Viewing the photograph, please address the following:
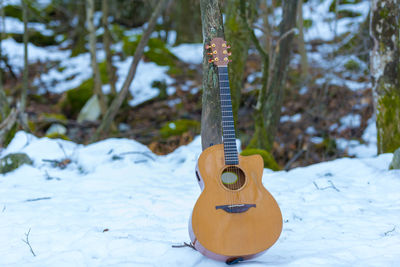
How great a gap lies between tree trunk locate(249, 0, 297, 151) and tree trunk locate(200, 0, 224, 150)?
2540 mm

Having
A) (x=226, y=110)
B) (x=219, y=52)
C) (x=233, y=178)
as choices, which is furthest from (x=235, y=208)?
(x=219, y=52)

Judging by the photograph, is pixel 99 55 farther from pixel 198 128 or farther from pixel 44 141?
pixel 44 141

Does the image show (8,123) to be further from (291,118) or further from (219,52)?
(291,118)

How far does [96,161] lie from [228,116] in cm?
313

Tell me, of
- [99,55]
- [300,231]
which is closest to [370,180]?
[300,231]

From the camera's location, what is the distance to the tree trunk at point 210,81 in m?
3.29

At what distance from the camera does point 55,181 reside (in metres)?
4.68

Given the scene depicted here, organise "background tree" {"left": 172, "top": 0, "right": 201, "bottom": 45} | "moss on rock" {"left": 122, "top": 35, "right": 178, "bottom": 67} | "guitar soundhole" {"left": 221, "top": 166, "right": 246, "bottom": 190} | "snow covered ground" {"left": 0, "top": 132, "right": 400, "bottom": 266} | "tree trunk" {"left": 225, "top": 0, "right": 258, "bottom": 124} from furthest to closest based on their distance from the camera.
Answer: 1. "background tree" {"left": 172, "top": 0, "right": 201, "bottom": 45}
2. "moss on rock" {"left": 122, "top": 35, "right": 178, "bottom": 67}
3. "tree trunk" {"left": 225, "top": 0, "right": 258, "bottom": 124}
4. "snow covered ground" {"left": 0, "top": 132, "right": 400, "bottom": 266}
5. "guitar soundhole" {"left": 221, "top": 166, "right": 246, "bottom": 190}

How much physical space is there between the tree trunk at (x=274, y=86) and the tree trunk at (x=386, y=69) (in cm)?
130

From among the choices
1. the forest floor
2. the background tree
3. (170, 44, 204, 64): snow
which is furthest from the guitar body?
the background tree

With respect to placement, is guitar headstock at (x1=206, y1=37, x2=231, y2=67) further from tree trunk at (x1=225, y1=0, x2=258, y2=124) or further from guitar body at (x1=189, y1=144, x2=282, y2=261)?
tree trunk at (x1=225, y1=0, x2=258, y2=124)

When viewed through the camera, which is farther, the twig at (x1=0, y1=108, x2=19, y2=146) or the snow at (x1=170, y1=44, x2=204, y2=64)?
the snow at (x1=170, y1=44, x2=204, y2=64)

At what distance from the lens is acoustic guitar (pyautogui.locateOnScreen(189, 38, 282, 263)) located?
2.36 m

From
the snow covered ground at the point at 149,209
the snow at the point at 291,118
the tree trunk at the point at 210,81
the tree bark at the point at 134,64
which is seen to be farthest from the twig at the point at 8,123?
the snow at the point at 291,118
